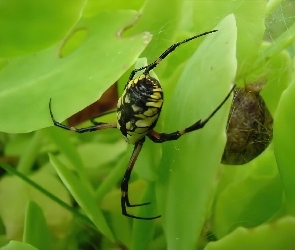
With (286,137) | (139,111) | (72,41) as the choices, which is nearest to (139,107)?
(139,111)

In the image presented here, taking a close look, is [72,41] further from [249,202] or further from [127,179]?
[249,202]

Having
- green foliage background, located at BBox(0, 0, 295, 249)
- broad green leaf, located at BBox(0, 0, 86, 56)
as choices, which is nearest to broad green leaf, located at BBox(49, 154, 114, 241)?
green foliage background, located at BBox(0, 0, 295, 249)

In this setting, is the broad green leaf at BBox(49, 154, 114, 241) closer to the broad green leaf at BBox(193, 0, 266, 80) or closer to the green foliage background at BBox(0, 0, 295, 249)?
the green foliage background at BBox(0, 0, 295, 249)

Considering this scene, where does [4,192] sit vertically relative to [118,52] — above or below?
below

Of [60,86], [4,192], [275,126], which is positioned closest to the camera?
[275,126]

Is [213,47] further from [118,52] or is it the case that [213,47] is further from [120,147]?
[120,147]

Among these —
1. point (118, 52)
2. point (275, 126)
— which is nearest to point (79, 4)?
point (118, 52)

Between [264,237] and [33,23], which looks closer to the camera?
[264,237]
